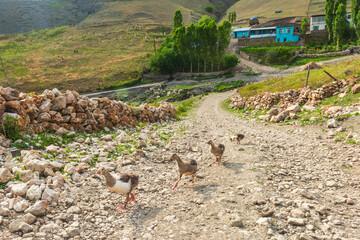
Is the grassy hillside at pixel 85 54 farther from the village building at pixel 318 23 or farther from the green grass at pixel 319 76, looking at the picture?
the village building at pixel 318 23

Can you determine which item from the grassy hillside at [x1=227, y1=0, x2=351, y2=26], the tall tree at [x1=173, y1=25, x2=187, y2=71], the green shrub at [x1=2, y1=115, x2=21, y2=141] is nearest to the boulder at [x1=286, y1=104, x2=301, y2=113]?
the green shrub at [x1=2, y1=115, x2=21, y2=141]

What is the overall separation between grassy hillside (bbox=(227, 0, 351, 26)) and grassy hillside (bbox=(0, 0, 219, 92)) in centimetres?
4334

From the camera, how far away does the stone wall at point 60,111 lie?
977 cm

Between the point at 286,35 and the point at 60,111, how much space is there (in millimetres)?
95007

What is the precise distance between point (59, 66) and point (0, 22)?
143m

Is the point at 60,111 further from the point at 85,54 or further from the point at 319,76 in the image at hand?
the point at 85,54

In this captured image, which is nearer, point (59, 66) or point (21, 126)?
point (21, 126)

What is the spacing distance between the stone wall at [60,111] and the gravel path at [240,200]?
4.89 m

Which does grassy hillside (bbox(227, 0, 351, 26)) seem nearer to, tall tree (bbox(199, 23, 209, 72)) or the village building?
the village building

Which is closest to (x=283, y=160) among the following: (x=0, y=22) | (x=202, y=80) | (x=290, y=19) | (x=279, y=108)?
(x=279, y=108)

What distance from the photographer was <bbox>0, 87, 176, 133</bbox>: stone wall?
977 centimetres

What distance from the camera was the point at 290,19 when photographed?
10256 cm

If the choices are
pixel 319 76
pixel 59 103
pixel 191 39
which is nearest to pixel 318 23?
pixel 191 39

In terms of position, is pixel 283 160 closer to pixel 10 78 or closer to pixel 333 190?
pixel 333 190
